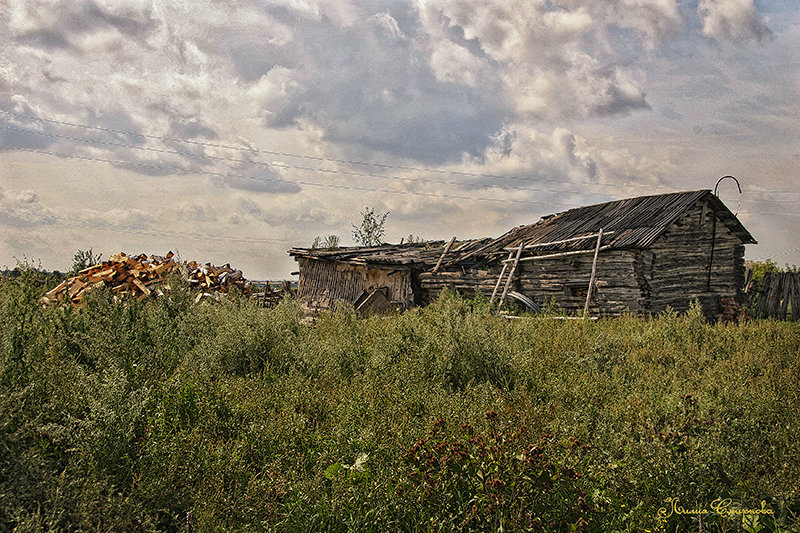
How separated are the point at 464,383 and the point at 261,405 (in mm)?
2388

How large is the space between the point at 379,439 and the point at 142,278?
1572cm

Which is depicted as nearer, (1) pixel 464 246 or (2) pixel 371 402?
(2) pixel 371 402

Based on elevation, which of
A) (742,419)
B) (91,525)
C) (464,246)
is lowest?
(91,525)

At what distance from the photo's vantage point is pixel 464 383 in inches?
236

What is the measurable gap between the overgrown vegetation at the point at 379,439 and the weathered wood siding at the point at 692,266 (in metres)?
8.89

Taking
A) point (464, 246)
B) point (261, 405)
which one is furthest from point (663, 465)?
point (464, 246)

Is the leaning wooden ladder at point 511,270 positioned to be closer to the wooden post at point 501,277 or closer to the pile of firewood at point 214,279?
the wooden post at point 501,277

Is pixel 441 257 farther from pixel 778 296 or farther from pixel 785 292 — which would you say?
pixel 785 292

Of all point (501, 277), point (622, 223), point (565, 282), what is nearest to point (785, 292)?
point (622, 223)

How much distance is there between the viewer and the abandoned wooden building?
15086mm

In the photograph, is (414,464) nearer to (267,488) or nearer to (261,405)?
(267,488)

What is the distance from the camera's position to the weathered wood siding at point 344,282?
60.9ft

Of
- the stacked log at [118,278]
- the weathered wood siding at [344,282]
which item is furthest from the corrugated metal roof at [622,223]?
the stacked log at [118,278]

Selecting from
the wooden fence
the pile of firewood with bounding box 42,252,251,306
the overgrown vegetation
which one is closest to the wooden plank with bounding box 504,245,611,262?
the overgrown vegetation
